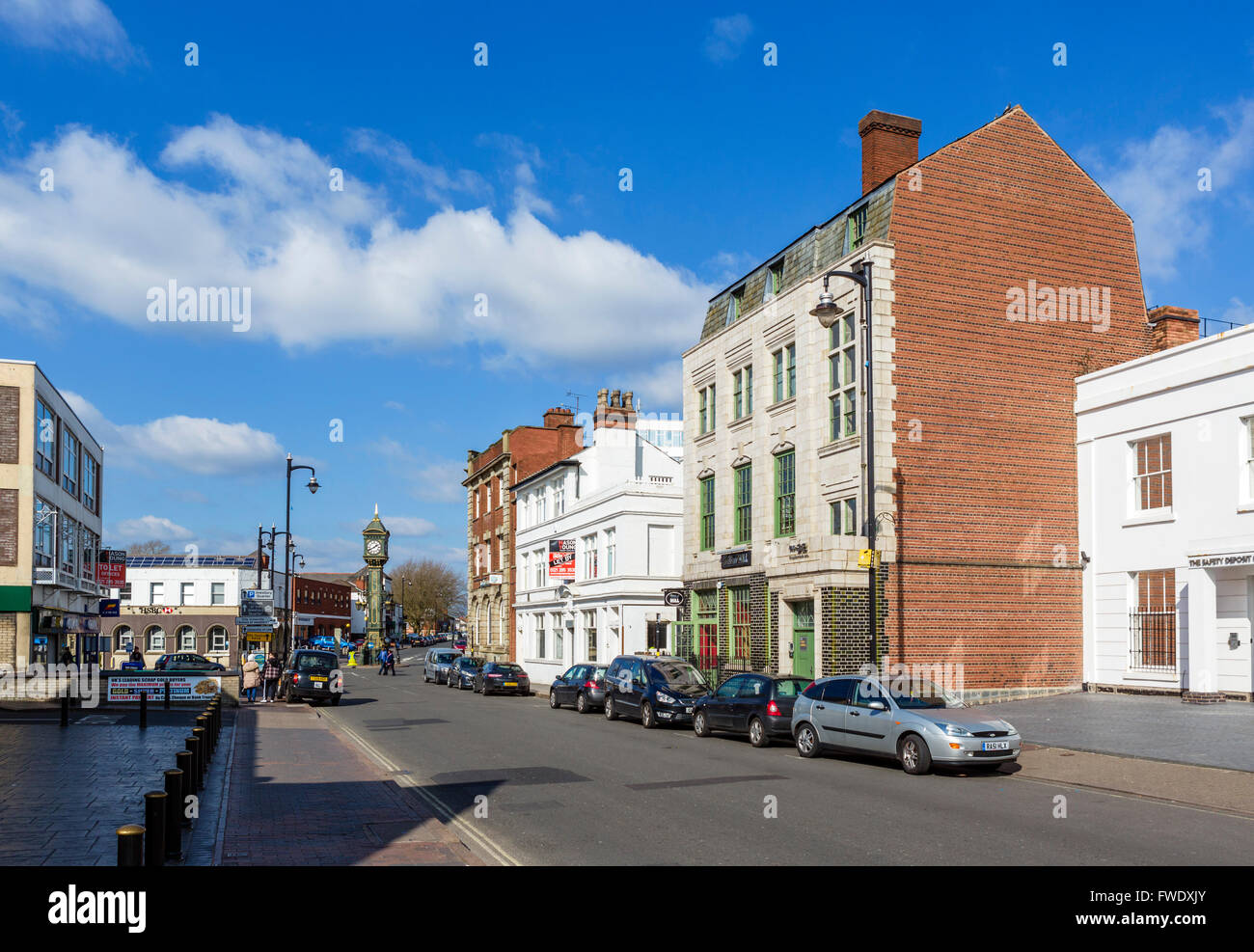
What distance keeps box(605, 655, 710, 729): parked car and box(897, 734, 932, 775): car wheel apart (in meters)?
7.69

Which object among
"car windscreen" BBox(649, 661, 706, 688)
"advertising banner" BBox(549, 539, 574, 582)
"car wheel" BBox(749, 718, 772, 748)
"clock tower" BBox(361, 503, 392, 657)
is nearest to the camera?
"car wheel" BBox(749, 718, 772, 748)

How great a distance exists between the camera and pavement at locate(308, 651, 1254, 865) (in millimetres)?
10039

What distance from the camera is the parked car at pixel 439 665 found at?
50781 mm

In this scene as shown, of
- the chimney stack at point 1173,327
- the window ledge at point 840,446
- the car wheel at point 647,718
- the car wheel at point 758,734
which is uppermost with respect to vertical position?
the chimney stack at point 1173,327

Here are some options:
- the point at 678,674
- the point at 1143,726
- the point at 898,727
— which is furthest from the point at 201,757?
the point at 1143,726

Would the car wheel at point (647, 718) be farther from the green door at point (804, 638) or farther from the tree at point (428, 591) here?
the tree at point (428, 591)

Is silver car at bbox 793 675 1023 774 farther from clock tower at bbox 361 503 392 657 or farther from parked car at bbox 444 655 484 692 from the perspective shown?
clock tower at bbox 361 503 392 657

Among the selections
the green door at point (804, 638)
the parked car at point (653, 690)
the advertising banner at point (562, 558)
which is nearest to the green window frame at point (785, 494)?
the green door at point (804, 638)

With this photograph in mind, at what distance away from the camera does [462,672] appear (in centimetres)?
4641

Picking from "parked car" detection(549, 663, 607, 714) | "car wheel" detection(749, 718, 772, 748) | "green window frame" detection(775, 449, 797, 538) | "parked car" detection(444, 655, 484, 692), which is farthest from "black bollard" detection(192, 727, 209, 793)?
"parked car" detection(444, 655, 484, 692)

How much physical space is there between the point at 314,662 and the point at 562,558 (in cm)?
1382

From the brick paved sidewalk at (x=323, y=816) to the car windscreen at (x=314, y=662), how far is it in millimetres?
15584
